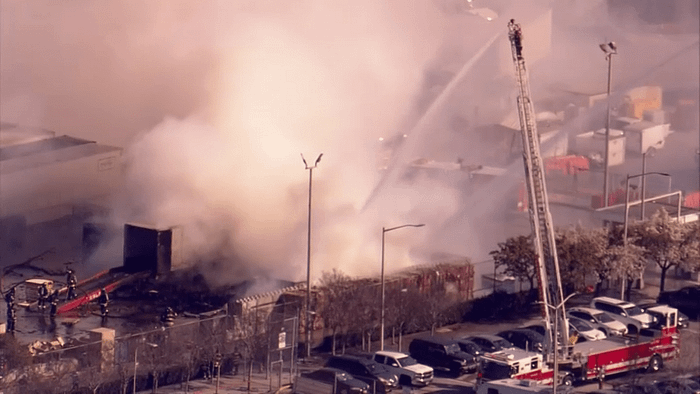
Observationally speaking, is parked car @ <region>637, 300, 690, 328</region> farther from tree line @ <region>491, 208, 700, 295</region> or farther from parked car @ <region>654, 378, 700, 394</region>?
parked car @ <region>654, 378, 700, 394</region>

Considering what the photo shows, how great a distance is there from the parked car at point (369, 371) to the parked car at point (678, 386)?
497 cm

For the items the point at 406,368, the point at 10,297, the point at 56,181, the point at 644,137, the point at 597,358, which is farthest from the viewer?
the point at 644,137

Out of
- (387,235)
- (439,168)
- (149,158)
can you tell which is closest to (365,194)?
(387,235)

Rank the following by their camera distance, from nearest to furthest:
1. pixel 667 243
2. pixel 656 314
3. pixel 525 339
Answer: pixel 525 339, pixel 656 314, pixel 667 243

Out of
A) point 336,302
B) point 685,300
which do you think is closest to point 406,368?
point 336,302

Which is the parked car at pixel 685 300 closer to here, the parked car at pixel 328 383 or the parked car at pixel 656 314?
the parked car at pixel 656 314

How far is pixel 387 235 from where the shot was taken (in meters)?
46.5

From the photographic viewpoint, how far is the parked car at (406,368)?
36719 mm

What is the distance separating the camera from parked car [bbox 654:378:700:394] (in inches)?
1414

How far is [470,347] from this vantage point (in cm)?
3866

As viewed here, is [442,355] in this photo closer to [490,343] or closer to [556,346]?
[490,343]

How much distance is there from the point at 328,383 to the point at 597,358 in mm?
5706

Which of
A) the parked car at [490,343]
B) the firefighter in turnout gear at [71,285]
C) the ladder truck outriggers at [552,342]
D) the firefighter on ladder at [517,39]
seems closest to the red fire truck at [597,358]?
the ladder truck outriggers at [552,342]

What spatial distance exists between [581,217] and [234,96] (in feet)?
32.7
